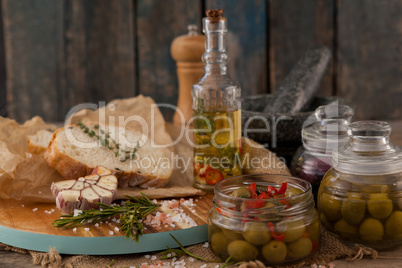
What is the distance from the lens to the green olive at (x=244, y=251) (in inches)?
48.7

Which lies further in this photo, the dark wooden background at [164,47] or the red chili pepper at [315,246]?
the dark wooden background at [164,47]

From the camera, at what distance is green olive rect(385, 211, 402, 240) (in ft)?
4.25

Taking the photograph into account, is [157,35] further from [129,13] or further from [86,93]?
[86,93]

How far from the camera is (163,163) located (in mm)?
1829

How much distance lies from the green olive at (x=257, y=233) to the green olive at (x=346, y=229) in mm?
229

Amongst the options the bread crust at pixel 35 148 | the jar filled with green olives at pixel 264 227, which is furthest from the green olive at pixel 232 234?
the bread crust at pixel 35 148

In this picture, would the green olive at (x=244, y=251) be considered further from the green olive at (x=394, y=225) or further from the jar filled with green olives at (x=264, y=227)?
the green olive at (x=394, y=225)

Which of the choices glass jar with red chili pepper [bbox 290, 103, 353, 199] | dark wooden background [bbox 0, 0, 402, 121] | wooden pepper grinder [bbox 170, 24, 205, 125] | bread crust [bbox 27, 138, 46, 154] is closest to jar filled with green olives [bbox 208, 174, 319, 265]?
glass jar with red chili pepper [bbox 290, 103, 353, 199]

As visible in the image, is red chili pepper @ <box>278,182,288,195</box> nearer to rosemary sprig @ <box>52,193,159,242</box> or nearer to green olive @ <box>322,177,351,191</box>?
green olive @ <box>322,177,351,191</box>

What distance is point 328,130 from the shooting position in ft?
5.31

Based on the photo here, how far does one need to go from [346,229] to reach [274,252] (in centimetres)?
23

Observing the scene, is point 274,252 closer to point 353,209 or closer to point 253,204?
point 253,204

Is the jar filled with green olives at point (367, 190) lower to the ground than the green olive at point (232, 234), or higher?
higher

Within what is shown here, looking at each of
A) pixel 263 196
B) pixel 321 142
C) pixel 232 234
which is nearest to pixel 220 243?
pixel 232 234
